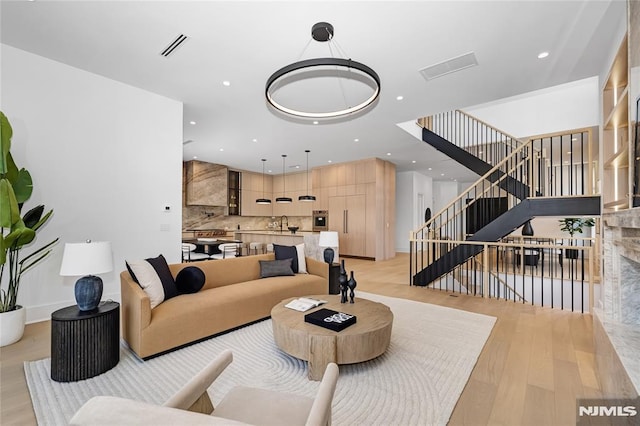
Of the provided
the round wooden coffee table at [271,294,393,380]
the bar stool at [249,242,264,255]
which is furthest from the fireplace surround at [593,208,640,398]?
the bar stool at [249,242,264,255]

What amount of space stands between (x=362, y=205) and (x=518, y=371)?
6.65 m

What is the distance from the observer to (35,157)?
3504 millimetres

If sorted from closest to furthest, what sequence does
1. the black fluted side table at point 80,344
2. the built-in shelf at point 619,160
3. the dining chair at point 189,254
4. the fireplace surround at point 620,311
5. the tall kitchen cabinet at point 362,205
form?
1. the fireplace surround at point 620,311
2. the black fluted side table at point 80,344
3. the built-in shelf at point 619,160
4. the dining chair at point 189,254
5. the tall kitchen cabinet at point 362,205

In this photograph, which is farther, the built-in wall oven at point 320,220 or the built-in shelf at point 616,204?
the built-in wall oven at point 320,220

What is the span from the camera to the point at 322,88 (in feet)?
13.9

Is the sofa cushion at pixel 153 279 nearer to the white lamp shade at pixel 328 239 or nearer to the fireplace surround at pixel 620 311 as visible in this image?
the white lamp shade at pixel 328 239

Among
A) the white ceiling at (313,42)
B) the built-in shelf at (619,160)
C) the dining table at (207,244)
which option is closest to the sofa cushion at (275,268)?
the white ceiling at (313,42)

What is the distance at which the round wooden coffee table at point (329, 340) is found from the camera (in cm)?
223

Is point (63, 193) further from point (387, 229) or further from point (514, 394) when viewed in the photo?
point (387, 229)

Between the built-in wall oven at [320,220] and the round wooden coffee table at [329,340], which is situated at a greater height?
the built-in wall oven at [320,220]

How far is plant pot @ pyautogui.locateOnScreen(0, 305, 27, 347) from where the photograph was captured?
284cm

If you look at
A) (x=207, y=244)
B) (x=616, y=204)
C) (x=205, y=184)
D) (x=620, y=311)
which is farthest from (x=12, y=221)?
(x=205, y=184)

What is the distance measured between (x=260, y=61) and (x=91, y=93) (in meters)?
2.43

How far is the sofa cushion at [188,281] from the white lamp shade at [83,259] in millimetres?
842
